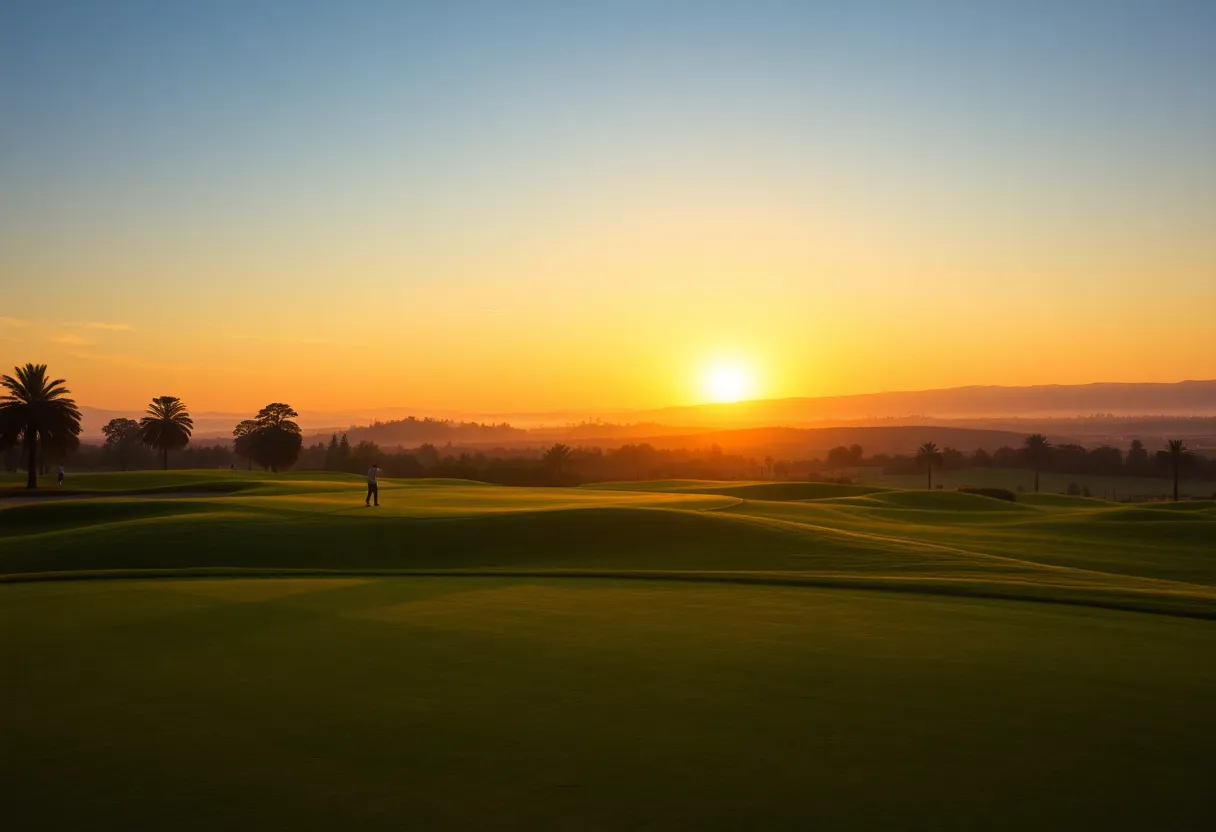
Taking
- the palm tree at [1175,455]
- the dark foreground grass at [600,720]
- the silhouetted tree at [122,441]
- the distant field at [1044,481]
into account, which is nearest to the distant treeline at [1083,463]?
the distant field at [1044,481]

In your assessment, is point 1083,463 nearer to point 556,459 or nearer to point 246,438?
point 556,459

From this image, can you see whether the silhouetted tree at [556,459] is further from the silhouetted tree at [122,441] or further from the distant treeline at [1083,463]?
the silhouetted tree at [122,441]

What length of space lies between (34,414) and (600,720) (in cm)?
6612

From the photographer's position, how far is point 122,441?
156750mm

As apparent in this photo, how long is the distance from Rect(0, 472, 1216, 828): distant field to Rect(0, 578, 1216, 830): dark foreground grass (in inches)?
1.6

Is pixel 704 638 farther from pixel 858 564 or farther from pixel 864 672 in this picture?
pixel 858 564

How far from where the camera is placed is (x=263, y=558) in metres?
23.6

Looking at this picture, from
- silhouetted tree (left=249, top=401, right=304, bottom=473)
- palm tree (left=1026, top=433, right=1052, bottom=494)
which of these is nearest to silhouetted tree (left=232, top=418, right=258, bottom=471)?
silhouetted tree (left=249, top=401, right=304, bottom=473)

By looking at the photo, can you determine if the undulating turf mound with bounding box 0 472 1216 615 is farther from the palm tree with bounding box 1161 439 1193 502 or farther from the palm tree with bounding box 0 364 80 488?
the palm tree with bounding box 1161 439 1193 502

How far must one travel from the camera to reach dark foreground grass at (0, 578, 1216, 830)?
20.2ft

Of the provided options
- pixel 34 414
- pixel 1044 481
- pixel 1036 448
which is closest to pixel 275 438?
pixel 34 414

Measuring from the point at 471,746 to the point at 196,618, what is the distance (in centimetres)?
823

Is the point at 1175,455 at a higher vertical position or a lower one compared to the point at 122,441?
lower

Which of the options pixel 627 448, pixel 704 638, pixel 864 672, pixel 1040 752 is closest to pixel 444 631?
pixel 704 638
